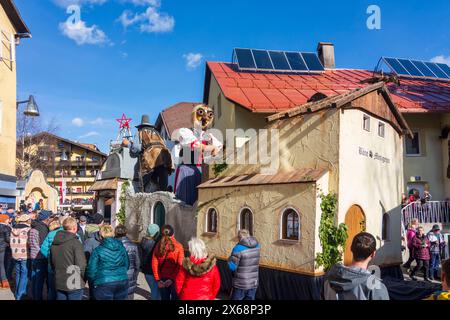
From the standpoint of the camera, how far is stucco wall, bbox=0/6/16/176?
17.2m

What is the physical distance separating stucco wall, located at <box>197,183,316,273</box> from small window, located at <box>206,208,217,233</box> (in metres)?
0.12

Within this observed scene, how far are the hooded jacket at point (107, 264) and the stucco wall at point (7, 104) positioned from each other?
1352 centimetres

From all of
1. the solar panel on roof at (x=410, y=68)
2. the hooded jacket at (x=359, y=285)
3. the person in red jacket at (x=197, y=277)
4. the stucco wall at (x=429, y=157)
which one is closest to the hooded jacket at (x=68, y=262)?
the person in red jacket at (x=197, y=277)

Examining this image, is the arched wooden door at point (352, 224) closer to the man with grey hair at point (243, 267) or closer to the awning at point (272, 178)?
the awning at point (272, 178)

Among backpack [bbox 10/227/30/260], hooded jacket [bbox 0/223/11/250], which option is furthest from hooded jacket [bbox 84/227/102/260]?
hooded jacket [bbox 0/223/11/250]

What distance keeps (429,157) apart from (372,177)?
9626 millimetres

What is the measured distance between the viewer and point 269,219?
942 cm

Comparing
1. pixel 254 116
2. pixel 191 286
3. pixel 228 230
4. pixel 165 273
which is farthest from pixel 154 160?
pixel 191 286

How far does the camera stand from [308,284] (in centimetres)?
843

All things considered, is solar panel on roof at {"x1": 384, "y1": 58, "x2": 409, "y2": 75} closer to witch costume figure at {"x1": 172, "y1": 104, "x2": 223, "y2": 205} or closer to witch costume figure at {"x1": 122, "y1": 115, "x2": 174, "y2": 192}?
witch costume figure at {"x1": 172, "y1": 104, "x2": 223, "y2": 205}

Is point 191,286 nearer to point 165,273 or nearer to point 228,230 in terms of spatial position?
point 165,273

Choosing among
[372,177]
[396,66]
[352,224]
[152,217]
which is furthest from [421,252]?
[396,66]

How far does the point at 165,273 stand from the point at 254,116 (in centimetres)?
1074

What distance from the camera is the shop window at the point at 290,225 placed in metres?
8.91
